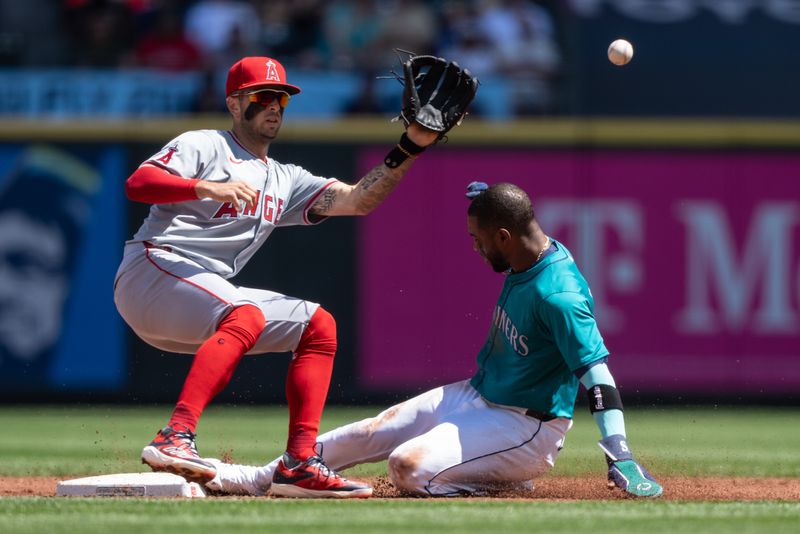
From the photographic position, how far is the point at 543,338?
5656 mm

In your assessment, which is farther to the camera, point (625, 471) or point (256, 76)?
point (256, 76)

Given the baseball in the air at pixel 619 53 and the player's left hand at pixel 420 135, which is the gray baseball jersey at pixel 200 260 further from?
the baseball in the air at pixel 619 53

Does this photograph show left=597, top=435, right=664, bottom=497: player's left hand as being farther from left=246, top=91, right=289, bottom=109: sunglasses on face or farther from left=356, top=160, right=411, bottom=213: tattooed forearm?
left=246, top=91, right=289, bottom=109: sunglasses on face

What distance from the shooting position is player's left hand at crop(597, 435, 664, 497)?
17.6ft

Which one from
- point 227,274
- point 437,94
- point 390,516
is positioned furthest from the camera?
point 437,94


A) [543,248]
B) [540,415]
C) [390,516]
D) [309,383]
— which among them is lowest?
[390,516]

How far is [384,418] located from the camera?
604 cm

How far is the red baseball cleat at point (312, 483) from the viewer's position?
561 centimetres

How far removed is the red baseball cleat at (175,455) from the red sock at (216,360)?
65 millimetres

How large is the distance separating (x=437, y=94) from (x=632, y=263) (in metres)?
5.80

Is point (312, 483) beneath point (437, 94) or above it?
beneath

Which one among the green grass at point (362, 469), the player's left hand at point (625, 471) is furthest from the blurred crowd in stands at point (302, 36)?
the player's left hand at point (625, 471)

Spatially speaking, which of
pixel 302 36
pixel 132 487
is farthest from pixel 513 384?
pixel 302 36

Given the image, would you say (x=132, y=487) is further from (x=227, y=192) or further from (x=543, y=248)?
(x=543, y=248)
